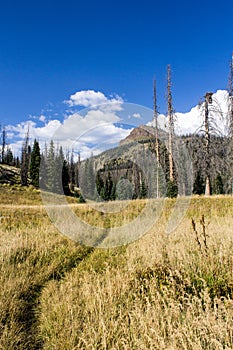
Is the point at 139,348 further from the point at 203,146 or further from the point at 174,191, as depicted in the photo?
the point at 203,146

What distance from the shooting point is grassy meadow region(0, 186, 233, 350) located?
2588 mm

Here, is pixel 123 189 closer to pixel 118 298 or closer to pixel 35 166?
pixel 118 298

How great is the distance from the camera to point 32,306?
12.9 feet

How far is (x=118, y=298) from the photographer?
359 cm

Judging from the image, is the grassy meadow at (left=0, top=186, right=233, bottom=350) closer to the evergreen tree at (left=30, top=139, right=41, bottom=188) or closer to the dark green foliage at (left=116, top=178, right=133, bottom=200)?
the dark green foliage at (left=116, top=178, right=133, bottom=200)

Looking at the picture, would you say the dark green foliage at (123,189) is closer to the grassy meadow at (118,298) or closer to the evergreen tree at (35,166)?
the grassy meadow at (118,298)

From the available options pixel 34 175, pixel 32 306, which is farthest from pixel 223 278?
pixel 34 175

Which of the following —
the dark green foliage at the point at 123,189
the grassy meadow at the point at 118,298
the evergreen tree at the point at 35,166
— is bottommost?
the grassy meadow at the point at 118,298

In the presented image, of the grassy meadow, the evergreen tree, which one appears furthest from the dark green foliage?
the evergreen tree

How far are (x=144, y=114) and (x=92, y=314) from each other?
21.0 ft

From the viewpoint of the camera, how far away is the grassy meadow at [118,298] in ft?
8.49

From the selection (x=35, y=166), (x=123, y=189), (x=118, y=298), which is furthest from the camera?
(x=35, y=166)

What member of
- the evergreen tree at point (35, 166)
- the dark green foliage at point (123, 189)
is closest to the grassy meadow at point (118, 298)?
the dark green foliage at point (123, 189)

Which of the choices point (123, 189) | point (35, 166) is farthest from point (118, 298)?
point (35, 166)
